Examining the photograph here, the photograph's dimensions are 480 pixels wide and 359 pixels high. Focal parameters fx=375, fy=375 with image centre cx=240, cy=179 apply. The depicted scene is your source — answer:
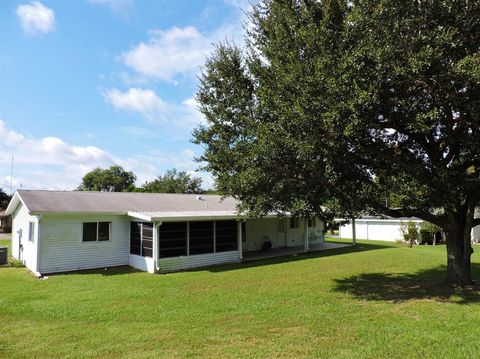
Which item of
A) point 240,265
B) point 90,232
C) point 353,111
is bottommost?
point 240,265

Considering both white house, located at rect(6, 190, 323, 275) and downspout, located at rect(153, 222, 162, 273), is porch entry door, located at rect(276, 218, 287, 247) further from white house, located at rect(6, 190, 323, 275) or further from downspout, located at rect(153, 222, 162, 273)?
downspout, located at rect(153, 222, 162, 273)

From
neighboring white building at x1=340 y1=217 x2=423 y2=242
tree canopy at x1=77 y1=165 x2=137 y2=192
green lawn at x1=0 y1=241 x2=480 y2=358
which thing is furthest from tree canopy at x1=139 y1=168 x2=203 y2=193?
green lawn at x1=0 y1=241 x2=480 y2=358

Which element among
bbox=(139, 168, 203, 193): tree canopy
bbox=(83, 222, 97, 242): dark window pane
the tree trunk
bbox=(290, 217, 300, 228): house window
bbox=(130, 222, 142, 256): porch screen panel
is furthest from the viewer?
bbox=(139, 168, 203, 193): tree canopy

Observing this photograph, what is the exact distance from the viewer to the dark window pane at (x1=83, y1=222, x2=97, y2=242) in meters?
16.3

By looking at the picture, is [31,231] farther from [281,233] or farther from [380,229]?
[380,229]

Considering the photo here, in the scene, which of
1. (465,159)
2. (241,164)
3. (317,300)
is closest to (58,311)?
(241,164)

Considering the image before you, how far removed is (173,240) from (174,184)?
46330 mm

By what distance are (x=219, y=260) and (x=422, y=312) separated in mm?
10573

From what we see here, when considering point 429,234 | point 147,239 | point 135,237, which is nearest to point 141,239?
point 147,239

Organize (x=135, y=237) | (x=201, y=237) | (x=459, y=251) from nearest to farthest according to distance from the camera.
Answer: (x=459, y=251), (x=135, y=237), (x=201, y=237)

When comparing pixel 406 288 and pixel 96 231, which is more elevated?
pixel 96 231

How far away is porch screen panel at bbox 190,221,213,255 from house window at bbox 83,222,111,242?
380 centimetres

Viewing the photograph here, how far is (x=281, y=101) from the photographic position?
919 centimetres

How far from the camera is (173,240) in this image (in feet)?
55.0
